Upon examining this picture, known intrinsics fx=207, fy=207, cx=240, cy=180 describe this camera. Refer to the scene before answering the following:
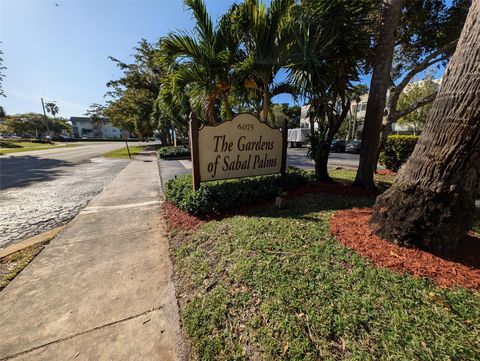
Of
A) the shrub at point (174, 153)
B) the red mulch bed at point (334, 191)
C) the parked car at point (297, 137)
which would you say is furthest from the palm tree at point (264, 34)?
the parked car at point (297, 137)

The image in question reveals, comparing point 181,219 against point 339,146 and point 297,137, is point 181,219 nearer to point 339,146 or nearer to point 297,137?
point 339,146

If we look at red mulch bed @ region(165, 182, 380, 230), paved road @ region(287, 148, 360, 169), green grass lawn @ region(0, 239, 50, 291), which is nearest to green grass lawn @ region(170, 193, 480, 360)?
red mulch bed @ region(165, 182, 380, 230)

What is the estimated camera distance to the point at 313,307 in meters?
1.75

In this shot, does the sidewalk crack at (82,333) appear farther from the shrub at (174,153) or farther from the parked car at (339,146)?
the parked car at (339,146)

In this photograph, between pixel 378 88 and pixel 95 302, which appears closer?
pixel 95 302

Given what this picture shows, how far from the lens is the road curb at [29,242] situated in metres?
3.24

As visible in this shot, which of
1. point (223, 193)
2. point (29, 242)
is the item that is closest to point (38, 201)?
point (29, 242)

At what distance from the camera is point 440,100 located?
2184 millimetres

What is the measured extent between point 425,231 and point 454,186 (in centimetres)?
54

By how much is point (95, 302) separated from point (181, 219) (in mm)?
2055

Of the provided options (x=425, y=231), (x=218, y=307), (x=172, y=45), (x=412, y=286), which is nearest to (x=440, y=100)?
(x=425, y=231)

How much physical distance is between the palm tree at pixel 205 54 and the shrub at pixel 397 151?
740 cm

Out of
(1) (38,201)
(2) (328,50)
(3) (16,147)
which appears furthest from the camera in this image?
(3) (16,147)

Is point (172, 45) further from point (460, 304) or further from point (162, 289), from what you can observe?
point (460, 304)
